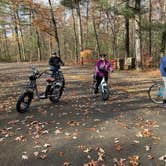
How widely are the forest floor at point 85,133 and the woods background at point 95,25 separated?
535 inches

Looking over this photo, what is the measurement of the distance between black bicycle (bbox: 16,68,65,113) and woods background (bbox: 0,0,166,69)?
13939 millimetres

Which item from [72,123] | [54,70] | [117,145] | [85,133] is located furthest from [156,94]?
[117,145]

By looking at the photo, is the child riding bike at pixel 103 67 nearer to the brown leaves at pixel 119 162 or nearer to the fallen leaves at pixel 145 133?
the fallen leaves at pixel 145 133

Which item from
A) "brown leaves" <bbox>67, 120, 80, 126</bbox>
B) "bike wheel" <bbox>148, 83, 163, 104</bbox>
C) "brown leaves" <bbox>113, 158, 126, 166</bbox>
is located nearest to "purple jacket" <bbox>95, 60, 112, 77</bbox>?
"bike wheel" <bbox>148, 83, 163, 104</bbox>

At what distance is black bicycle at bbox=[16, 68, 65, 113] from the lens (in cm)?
1059

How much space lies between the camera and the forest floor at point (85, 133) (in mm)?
6539

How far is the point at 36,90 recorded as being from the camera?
1141 centimetres

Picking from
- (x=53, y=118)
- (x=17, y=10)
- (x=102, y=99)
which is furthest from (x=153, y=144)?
(x=17, y=10)

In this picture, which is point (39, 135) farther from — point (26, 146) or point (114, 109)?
point (114, 109)

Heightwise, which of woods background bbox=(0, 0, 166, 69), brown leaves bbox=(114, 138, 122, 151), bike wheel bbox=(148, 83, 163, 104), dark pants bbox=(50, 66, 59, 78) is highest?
woods background bbox=(0, 0, 166, 69)

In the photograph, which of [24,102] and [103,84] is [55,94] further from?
[103,84]

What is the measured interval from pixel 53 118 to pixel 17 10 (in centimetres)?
3742

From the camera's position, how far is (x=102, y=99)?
12.9 m

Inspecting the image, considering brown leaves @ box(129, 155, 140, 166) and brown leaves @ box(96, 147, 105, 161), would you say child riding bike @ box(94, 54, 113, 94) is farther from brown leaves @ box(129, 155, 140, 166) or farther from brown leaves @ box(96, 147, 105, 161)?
brown leaves @ box(129, 155, 140, 166)
